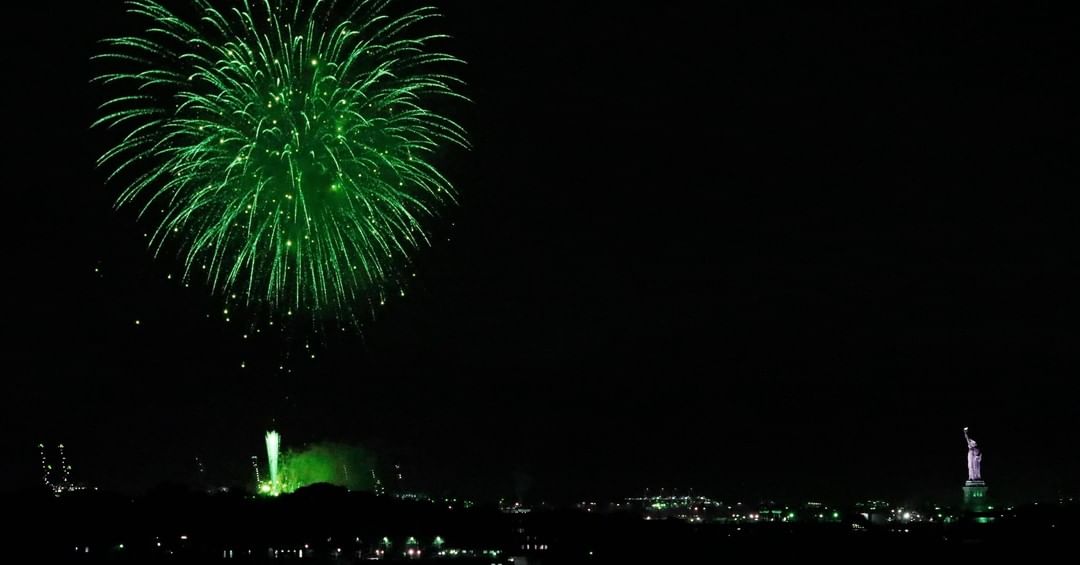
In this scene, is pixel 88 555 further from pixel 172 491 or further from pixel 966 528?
pixel 966 528

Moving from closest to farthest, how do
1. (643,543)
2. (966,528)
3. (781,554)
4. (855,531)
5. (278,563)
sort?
(278,563), (781,554), (643,543), (966,528), (855,531)

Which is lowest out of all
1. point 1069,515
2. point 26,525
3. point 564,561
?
point 1069,515

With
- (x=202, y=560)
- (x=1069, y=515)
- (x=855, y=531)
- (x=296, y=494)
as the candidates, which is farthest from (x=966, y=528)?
(x=202, y=560)

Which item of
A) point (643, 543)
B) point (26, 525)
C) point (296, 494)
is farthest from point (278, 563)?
point (643, 543)

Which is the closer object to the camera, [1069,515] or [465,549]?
[465,549]

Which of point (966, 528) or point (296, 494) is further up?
point (296, 494)

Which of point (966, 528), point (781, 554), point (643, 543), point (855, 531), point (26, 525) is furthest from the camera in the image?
Answer: point (855, 531)
